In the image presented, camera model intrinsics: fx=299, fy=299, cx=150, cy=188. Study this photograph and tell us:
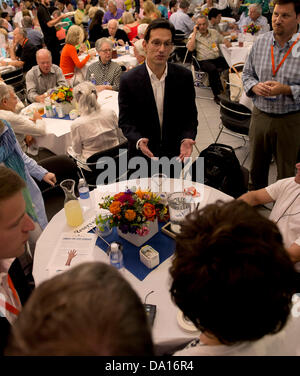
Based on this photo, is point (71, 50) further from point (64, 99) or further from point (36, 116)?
point (36, 116)

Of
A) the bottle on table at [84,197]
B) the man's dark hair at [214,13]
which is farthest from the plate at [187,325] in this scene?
the man's dark hair at [214,13]

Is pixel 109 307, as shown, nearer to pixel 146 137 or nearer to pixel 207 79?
pixel 146 137

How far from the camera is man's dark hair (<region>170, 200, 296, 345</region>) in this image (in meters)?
0.74

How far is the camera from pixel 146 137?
271cm

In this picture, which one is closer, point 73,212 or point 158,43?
point 73,212

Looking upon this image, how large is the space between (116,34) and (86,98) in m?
4.80

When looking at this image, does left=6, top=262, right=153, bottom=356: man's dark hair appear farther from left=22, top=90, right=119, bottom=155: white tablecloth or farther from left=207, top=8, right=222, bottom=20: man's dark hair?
left=207, top=8, right=222, bottom=20: man's dark hair

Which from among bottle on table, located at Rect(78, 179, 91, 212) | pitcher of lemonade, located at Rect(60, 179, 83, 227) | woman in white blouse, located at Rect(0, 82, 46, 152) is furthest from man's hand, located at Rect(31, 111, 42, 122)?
pitcher of lemonade, located at Rect(60, 179, 83, 227)

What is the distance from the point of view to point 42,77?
4.20 m

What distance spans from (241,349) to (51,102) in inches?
142

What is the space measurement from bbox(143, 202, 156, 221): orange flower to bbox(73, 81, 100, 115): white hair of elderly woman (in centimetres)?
163

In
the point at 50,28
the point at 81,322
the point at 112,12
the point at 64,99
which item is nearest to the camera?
the point at 81,322

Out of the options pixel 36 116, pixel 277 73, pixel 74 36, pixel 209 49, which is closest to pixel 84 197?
pixel 36 116

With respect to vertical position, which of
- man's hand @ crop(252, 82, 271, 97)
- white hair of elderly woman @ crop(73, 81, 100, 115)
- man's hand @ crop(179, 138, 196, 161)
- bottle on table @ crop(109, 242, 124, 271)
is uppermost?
man's hand @ crop(252, 82, 271, 97)
